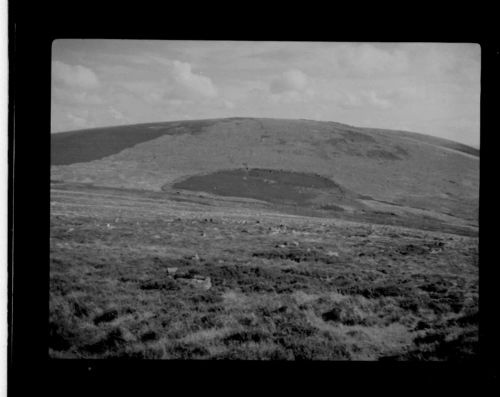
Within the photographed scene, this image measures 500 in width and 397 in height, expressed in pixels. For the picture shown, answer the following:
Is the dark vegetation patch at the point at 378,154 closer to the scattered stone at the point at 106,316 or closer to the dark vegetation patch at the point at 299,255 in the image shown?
the dark vegetation patch at the point at 299,255

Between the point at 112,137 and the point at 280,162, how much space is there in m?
1.10

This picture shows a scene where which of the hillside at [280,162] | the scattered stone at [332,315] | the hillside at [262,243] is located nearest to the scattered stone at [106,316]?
the hillside at [262,243]

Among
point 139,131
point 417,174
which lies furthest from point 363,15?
point 139,131

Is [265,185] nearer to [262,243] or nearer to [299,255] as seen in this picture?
[262,243]

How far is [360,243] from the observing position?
2.66 meters

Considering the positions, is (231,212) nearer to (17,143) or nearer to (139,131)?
(139,131)

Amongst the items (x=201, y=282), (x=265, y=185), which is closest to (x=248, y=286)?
(x=201, y=282)

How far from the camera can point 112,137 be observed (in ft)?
9.48

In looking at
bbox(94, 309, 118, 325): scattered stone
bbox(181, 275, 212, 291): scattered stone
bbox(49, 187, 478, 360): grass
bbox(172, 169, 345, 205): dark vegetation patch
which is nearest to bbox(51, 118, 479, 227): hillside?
bbox(172, 169, 345, 205): dark vegetation patch

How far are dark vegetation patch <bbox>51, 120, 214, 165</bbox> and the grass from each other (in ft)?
0.80

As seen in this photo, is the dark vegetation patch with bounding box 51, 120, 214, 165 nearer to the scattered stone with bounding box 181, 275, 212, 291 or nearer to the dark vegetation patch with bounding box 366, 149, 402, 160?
the scattered stone with bounding box 181, 275, 212, 291

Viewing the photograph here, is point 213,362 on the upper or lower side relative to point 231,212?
lower

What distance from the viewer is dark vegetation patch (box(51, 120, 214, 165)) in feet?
8.82

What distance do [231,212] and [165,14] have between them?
116 cm
